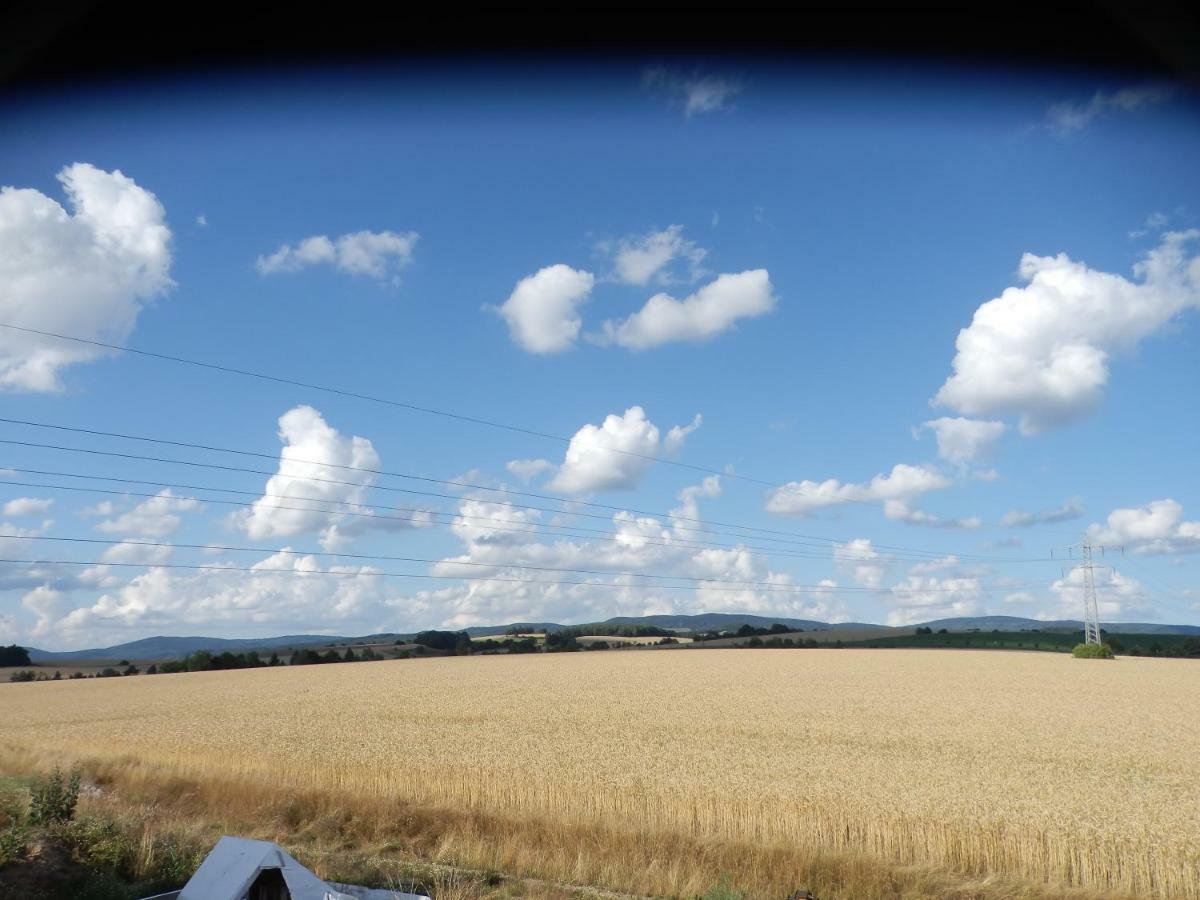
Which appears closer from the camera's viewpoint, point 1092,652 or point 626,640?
point 1092,652

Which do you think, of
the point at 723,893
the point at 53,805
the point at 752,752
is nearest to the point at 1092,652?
the point at 752,752

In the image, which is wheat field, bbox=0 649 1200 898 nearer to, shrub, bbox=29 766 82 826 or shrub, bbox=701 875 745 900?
shrub, bbox=701 875 745 900

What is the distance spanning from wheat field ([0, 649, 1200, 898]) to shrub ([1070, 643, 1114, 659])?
86.7 ft

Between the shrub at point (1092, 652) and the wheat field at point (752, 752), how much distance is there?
26.4 metres

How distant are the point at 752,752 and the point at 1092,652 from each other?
6956 cm

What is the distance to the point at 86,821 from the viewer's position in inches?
486

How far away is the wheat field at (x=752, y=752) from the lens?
13188 mm

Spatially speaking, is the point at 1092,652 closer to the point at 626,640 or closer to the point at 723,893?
the point at 626,640

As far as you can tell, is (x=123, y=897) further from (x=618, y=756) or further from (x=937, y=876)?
(x=618, y=756)

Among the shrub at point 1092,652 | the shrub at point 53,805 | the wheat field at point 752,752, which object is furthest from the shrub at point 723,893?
the shrub at point 1092,652

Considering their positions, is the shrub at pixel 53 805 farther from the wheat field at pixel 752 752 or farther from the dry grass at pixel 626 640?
the dry grass at pixel 626 640

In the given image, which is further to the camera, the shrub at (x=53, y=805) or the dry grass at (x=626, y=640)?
the dry grass at (x=626, y=640)

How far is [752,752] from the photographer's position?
2378 cm

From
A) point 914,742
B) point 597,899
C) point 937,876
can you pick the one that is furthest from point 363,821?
point 914,742
